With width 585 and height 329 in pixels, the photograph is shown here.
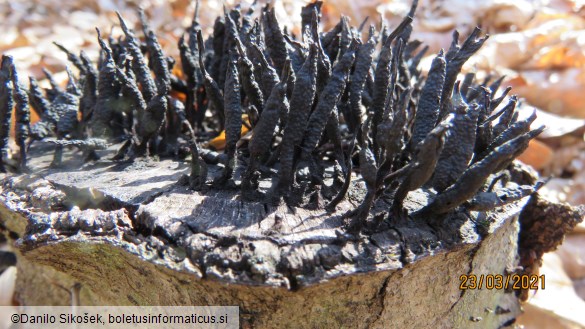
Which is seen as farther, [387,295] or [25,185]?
[25,185]

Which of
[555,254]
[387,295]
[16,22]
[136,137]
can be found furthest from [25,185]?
[16,22]

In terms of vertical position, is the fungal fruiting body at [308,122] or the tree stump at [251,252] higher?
the fungal fruiting body at [308,122]

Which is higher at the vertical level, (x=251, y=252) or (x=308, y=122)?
(x=308, y=122)

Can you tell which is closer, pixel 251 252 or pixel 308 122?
pixel 251 252

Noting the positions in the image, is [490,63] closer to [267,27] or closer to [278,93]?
[267,27]
